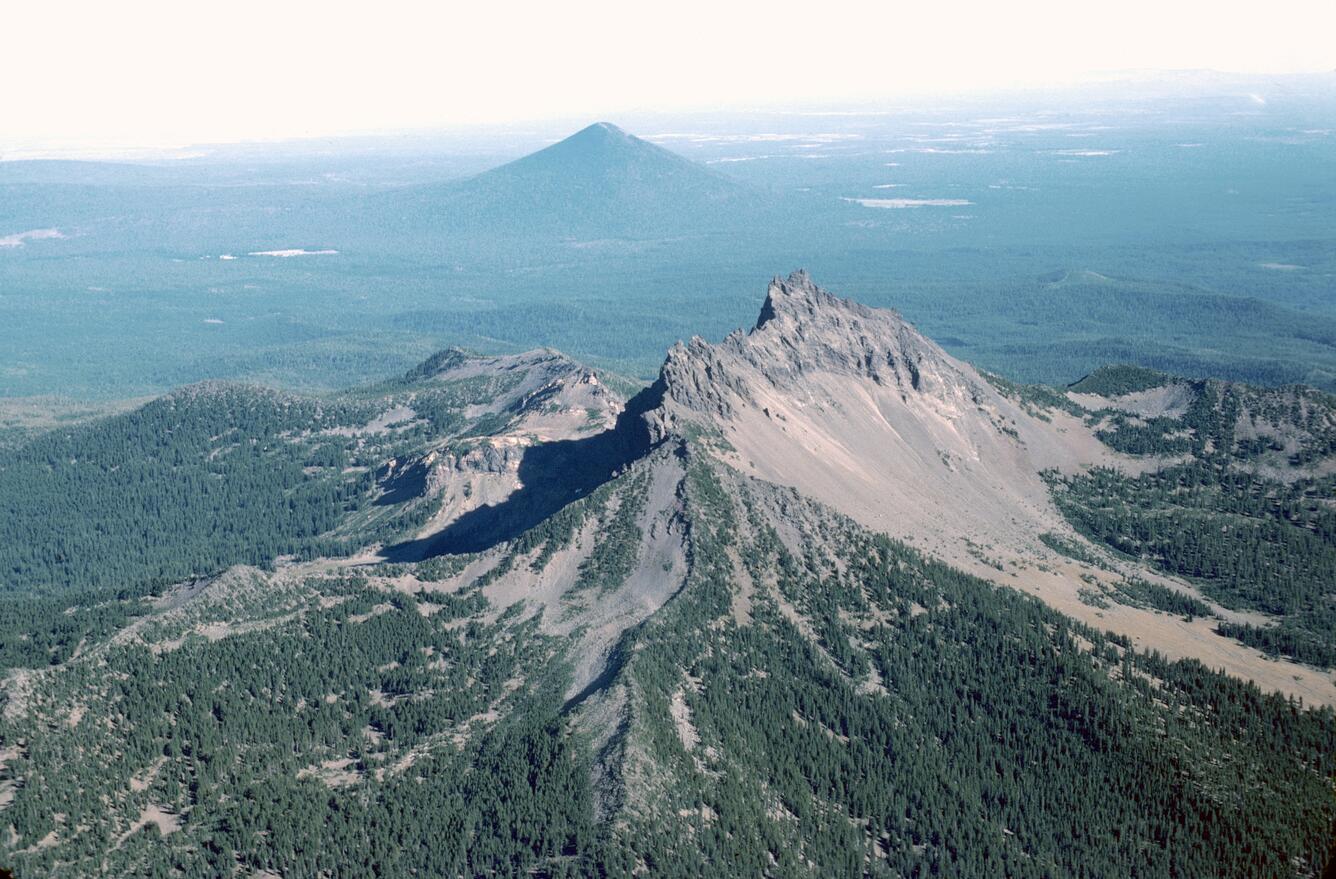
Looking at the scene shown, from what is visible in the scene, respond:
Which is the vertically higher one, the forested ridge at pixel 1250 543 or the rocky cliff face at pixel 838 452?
the rocky cliff face at pixel 838 452

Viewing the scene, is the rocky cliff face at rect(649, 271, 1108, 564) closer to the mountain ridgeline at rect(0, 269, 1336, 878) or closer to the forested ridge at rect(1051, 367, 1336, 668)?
the mountain ridgeline at rect(0, 269, 1336, 878)

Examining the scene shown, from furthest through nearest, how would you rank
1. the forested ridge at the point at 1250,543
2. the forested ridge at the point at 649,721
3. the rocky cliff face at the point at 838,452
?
1. the rocky cliff face at the point at 838,452
2. the forested ridge at the point at 1250,543
3. the forested ridge at the point at 649,721

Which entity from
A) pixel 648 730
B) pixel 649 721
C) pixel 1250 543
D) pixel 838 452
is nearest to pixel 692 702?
pixel 649 721

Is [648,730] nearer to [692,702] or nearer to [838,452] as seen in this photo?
[692,702]

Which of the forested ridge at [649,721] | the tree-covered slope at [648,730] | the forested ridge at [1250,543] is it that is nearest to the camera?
the tree-covered slope at [648,730]

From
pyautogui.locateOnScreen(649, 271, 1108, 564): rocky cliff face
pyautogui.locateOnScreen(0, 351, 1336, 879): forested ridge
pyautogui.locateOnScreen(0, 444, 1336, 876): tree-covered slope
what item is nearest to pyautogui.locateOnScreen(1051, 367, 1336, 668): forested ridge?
pyautogui.locateOnScreen(0, 351, 1336, 879): forested ridge

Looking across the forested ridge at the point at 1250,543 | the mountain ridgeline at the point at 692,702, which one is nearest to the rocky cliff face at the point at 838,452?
the mountain ridgeline at the point at 692,702

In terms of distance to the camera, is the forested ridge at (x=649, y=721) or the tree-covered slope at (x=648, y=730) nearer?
the tree-covered slope at (x=648, y=730)

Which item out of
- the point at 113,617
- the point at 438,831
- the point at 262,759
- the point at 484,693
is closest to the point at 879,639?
the point at 484,693

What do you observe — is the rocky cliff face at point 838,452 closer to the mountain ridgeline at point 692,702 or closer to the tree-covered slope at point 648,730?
the mountain ridgeline at point 692,702

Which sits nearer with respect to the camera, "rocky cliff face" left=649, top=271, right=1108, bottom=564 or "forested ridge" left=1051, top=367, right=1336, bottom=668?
"forested ridge" left=1051, top=367, right=1336, bottom=668

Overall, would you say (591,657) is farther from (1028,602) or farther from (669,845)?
(1028,602)
